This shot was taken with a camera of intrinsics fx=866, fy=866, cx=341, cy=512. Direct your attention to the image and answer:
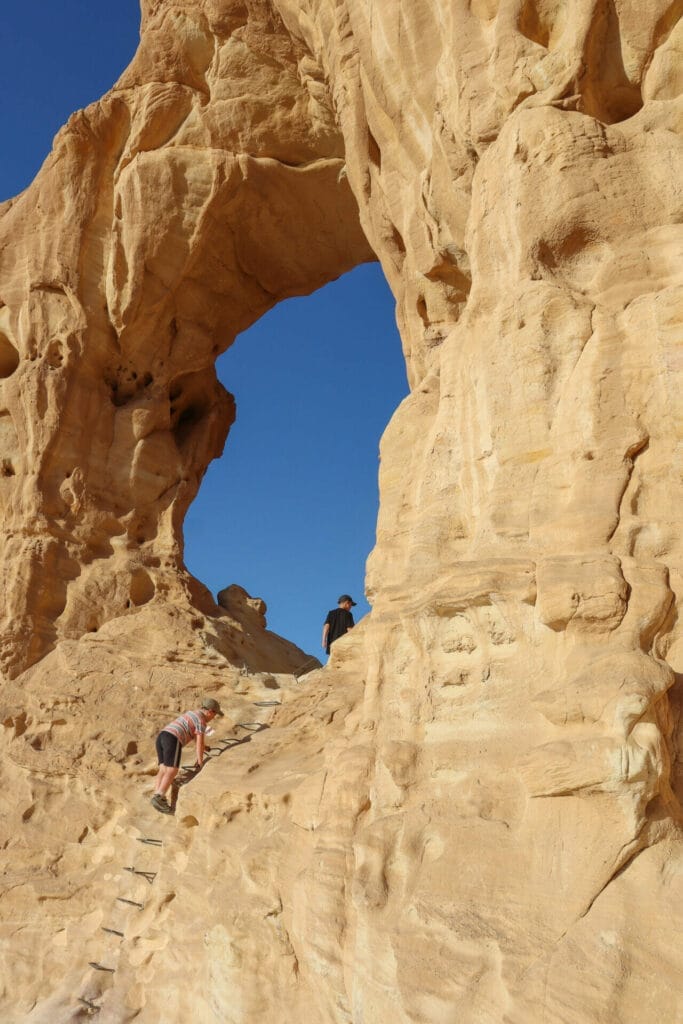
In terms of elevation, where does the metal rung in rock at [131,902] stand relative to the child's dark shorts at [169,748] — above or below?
below

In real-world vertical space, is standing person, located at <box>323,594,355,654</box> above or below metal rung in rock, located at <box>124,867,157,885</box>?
above

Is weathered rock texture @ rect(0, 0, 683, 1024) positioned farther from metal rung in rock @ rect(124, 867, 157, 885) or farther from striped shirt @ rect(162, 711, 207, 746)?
striped shirt @ rect(162, 711, 207, 746)

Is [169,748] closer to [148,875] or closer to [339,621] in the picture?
[148,875]

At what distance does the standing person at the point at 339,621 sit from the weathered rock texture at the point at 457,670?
0.86 m

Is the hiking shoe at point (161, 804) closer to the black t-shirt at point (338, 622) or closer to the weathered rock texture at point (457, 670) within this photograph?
the weathered rock texture at point (457, 670)

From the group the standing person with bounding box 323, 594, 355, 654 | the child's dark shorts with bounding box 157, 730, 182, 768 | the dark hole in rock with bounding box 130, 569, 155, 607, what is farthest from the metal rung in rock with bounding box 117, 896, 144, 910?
the dark hole in rock with bounding box 130, 569, 155, 607

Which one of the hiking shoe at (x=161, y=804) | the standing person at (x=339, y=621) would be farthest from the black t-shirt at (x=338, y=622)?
the hiking shoe at (x=161, y=804)

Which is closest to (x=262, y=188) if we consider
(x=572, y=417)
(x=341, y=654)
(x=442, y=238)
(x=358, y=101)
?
(x=358, y=101)

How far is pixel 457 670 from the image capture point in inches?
175

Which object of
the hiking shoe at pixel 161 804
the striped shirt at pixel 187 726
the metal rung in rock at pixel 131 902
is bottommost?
the metal rung in rock at pixel 131 902

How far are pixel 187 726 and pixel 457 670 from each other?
3956mm

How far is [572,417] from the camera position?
4.39m

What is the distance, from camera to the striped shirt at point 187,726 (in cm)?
761

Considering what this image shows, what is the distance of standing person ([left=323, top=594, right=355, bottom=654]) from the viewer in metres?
9.68
